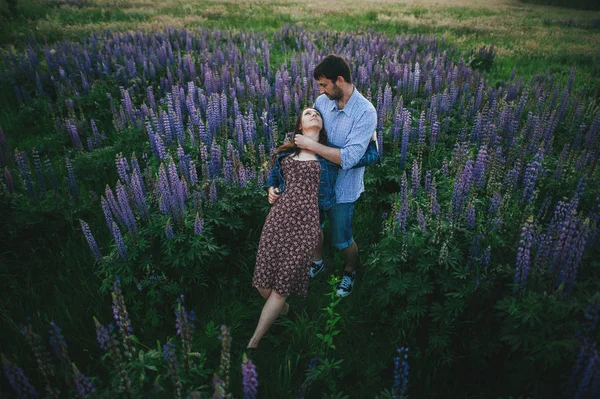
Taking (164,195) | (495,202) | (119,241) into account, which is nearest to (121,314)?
(119,241)

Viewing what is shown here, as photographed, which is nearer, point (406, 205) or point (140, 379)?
point (140, 379)

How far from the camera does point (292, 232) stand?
327 cm

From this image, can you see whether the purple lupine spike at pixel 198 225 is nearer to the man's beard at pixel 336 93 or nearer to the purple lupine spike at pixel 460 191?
the man's beard at pixel 336 93

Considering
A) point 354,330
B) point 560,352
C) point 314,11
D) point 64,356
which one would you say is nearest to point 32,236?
point 64,356

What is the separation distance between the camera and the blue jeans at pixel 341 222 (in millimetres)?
3817

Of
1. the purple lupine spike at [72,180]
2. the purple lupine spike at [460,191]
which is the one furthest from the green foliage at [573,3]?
the purple lupine spike at [72,180]

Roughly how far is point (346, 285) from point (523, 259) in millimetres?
1860

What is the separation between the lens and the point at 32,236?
4.57 metres

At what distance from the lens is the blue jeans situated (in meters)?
3.82

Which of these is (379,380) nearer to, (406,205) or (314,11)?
(406,205)

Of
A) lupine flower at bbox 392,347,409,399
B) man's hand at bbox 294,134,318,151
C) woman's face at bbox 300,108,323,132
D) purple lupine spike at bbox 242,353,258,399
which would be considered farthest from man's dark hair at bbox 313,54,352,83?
purple lupine spike at bbox 242,353,258,399

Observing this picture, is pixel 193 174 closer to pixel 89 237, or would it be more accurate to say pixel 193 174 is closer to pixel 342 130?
pixel 89 237

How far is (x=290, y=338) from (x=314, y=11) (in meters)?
19.3

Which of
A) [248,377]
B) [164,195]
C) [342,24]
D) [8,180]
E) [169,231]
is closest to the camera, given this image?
[248,377]
